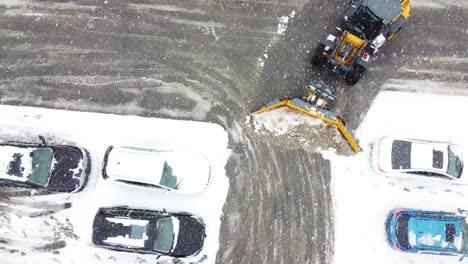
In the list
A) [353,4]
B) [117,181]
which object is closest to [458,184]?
[353,4]

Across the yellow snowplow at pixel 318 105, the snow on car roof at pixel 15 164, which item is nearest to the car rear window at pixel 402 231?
the yellow snowplow at pixel 318 105

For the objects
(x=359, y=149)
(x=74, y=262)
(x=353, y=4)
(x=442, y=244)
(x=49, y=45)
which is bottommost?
(x=74, y=262)

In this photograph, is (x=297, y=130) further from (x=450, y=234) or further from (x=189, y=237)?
(x=450, y=234)

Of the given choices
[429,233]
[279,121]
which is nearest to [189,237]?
[279,121]

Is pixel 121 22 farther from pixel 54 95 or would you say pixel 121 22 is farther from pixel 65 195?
pixel 65 195

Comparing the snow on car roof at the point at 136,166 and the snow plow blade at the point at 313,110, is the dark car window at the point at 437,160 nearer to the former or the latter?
the snow plow blade at the point at 313,110
